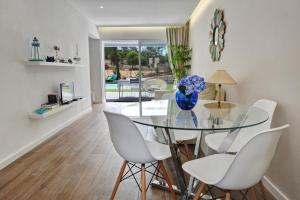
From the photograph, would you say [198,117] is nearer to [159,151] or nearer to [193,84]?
[193,84]

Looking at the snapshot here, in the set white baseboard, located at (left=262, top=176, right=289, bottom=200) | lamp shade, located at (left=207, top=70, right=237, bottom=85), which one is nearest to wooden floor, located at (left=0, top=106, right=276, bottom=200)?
white baseboard, located at (left=262, top=176, right=289, bottom=200)

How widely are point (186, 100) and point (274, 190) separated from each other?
1.21m

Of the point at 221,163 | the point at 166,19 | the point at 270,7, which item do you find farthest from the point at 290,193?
the point at 166,19

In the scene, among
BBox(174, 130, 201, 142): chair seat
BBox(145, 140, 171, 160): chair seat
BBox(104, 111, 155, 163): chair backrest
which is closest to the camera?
BBox(104, 111, 155, 163): chair backrest

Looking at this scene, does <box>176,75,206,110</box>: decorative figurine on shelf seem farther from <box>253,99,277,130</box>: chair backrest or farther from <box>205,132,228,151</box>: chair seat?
<box>253,99,277,130</box>: chair backrest

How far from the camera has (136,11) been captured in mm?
5555

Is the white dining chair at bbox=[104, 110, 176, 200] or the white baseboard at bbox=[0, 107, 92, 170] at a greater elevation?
the white dining chair at bbox=[104, 110, 176, 200]

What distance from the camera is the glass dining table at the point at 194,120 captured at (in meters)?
1.71

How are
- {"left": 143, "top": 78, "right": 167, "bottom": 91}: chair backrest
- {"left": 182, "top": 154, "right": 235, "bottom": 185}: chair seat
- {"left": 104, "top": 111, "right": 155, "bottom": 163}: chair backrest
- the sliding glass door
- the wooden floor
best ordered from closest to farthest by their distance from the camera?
{"left": 182, "top": 154, "right": 235, "bottom": 185}: chair seat < {"left": 104, "top": 111, "right": 155, "bottom": 163}: chair backrest < the wooden floor < {"left": 143, "top": 78, "right": 167, "bottom": 91}: chair backrest < the sliding glass door

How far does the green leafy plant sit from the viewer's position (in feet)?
23.5

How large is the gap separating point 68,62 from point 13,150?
217 centimetres

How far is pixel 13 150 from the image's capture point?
9.83 feet

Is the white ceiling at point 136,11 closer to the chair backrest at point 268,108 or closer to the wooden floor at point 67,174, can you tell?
the wooden floor at point 67,174

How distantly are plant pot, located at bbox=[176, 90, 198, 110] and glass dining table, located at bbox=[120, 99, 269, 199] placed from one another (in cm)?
5
